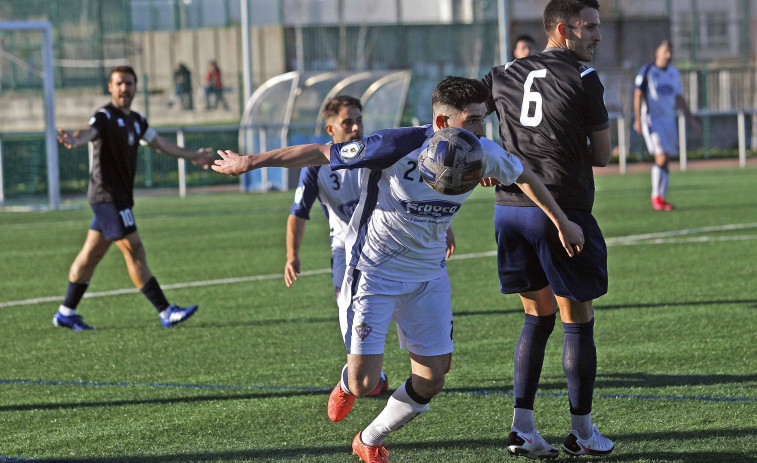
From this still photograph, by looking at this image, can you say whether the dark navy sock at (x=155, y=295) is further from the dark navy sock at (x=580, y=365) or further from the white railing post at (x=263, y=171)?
the white railing post at (x=263, y=171)

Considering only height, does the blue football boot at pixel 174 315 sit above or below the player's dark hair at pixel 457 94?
below

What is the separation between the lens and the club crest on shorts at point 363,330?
4.59m

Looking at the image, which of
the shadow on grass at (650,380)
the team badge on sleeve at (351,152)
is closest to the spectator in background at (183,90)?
the shadow on grass at (650,380)

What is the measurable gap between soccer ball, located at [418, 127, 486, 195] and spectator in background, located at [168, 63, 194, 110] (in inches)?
1245

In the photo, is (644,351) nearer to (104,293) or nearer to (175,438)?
(175,438)

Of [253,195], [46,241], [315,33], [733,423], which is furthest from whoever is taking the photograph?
[315,33]

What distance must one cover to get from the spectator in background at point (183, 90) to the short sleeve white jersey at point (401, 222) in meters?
31.1

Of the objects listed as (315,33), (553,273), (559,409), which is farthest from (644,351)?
(315,33)

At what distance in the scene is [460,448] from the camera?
4840mm

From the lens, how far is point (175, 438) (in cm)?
517

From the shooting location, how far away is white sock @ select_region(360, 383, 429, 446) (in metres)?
4.62

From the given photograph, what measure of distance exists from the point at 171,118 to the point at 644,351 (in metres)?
29.4

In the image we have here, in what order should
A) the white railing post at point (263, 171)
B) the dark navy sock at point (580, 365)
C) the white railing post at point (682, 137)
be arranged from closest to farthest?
the dark navy sock at point (580, 365) → the white railing post at point (263, 171) → the white railing post at point (682, 137)

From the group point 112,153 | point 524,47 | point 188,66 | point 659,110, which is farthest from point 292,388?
point 188,66
